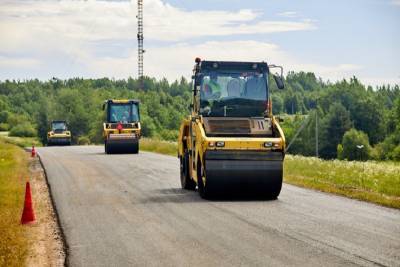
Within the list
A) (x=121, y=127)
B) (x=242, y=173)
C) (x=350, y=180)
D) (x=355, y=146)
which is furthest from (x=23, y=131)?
(x=242, y=173)

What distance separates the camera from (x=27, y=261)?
10305 millimetres

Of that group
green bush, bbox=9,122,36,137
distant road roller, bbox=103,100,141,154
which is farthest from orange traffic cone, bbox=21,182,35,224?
green bush, bbox=9,122,36,137

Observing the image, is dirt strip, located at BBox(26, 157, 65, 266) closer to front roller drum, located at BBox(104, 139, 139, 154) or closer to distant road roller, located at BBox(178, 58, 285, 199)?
distant road roller, located at BBox(178, 58, 285, 199)

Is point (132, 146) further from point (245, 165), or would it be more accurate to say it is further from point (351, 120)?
point (351, 120)

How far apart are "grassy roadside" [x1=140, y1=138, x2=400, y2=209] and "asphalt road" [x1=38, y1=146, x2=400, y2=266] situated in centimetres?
81

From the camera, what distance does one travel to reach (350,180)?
73.2ft

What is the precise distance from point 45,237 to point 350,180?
12.2 metres

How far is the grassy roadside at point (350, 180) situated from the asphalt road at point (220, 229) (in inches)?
31.9

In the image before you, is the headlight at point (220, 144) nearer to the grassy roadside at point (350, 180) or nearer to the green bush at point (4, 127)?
the grassy roadside at point (350, 180)

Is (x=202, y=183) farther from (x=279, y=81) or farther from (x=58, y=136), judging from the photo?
(x=58, y=136)

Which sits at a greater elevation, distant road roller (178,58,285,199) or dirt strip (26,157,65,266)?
distant road roller (178,58,285,199)

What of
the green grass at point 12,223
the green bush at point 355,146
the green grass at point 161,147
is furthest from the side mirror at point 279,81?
the green bush at point 355,146

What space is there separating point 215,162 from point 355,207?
11.0ft

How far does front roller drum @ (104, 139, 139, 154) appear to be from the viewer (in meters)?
41.7
